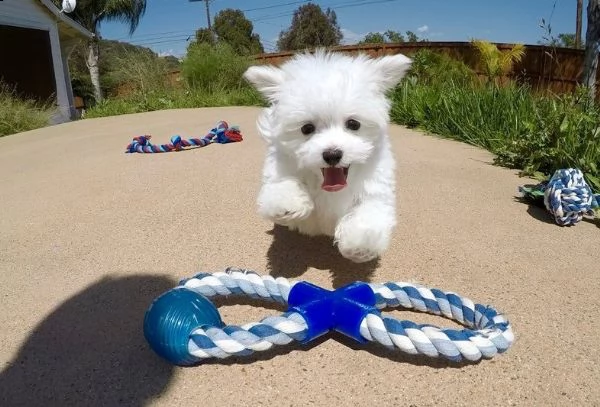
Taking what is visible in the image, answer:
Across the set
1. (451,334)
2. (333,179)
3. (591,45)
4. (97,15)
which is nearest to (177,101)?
(591,45)

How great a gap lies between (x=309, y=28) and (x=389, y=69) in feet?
164

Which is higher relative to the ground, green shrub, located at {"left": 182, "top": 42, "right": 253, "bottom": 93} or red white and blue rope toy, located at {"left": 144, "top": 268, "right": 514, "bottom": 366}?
green shrub, located at {"left": 182, "top": 42, "right": 253, "bottom": 93}

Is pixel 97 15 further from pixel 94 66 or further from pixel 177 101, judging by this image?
pixel 177 101

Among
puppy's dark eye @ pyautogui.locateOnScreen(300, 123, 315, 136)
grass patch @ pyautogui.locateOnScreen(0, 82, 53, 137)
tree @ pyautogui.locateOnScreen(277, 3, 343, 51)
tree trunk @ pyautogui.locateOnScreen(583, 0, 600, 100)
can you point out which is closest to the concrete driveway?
puppy's dark eye @ pyautogui.locateOnScreen(300, 123, 315, 136)

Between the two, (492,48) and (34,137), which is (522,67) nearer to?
(492,48)

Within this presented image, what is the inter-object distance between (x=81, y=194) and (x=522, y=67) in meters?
13.5

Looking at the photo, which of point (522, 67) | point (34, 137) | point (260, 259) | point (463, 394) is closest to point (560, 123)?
point (260, 259)

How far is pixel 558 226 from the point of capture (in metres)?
3.88

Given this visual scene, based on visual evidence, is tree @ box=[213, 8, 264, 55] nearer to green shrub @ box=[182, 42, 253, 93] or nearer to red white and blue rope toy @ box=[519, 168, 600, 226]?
green shrub @ box=[182, 42, 253, 93]

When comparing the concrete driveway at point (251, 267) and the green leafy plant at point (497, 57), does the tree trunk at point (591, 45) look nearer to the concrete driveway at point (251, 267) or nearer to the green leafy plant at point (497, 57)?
the green leafy plant at point (497, 57)

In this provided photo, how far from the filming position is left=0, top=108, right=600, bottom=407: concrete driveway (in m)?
1.99

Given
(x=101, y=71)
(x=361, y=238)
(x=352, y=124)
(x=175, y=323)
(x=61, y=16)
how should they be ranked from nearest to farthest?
(x=175, y=323) < (x=361, y=238) < (x=352, y=124) < (x=61, y=16) < (x=101, y=71)

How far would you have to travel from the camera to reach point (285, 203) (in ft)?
8.69

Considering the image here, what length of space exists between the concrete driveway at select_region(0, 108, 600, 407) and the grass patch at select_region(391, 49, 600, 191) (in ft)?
1.29
